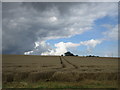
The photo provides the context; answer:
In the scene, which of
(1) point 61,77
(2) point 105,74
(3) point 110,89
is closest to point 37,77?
(1) point 61,77

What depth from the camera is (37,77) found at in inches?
843

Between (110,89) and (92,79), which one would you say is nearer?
(110,89)

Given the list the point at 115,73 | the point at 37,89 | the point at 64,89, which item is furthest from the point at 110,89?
the point at 115,73

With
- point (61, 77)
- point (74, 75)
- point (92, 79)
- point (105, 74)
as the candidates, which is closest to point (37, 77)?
point (61, 77)

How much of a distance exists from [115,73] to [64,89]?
33.1ft

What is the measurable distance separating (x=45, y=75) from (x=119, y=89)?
899 centimetres

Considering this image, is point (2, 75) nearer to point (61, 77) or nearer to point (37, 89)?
point (61, 77)

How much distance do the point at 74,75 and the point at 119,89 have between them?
702 cm

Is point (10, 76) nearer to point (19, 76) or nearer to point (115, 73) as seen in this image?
point (19, 76)

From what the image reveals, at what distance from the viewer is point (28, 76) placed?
2180 centimetres

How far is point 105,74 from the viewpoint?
22.0 m

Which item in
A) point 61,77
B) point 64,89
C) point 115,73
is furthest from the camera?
point 115,73

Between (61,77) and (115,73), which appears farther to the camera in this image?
(115,73)

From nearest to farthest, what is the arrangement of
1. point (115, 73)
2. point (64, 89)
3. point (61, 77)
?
point (64, 89) < point (61, 77) < point (115, 73)
